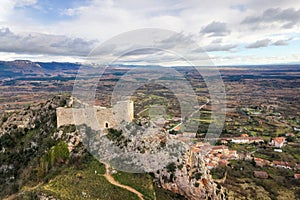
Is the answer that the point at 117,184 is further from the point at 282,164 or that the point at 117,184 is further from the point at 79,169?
the point at 282,164

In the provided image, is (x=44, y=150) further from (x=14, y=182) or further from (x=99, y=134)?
(x=99, y=134)

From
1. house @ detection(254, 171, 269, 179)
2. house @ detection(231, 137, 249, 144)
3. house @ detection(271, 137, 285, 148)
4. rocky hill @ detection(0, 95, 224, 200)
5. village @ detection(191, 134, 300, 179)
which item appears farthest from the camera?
house @ detection(231, 137, 249, 144)

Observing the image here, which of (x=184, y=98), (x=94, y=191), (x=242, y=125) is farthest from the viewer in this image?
(x=184, y=98)

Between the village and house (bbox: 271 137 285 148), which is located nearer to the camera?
the village

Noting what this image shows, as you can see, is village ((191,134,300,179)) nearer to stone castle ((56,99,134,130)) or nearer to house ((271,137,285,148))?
house ((271,137,285,148))

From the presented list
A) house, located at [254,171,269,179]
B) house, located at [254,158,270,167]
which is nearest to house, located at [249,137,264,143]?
house, located at [254,158,270,167]

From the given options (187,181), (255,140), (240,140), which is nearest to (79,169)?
(187,181)

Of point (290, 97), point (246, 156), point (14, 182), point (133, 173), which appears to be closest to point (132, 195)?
point (133, 173)

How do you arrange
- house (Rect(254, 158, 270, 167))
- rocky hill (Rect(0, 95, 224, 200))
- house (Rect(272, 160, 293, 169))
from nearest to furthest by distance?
rocky hill (Rect(0, 95, 224, 200))
house (Rect(254, 158, 270, 167))
house (Rect(272, 160, 293, 169))
